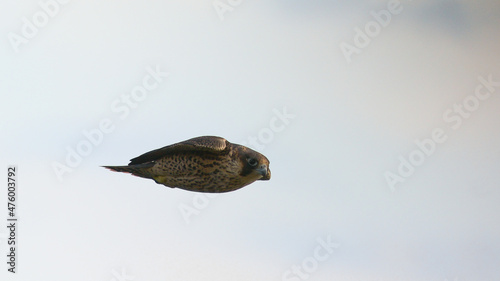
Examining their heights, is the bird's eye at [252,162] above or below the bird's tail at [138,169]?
below

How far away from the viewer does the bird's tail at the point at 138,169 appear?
8180 mm

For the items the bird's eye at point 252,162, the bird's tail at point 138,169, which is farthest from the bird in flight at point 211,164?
the bird's tail at point 138,169

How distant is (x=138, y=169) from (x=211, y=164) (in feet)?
3.43

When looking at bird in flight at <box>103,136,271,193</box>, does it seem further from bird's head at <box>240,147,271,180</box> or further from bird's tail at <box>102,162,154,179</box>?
bird's tail at <box>102,162,154,179</box>

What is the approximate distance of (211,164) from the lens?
784 cm

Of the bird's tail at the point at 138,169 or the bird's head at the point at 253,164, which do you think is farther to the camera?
the bird's tail at the point at 138,169

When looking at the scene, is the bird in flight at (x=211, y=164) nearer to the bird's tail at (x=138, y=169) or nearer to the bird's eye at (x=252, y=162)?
the bird's eye at (x=252, y=162)

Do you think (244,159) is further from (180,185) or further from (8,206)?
(8,206)

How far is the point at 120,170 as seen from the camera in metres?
8.41

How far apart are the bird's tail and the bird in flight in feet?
0.60

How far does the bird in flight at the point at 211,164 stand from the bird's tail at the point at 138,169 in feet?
0.60

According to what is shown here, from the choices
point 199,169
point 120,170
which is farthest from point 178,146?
point 120,170

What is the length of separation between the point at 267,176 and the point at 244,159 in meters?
0.42

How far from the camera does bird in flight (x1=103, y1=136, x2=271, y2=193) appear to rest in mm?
7793
